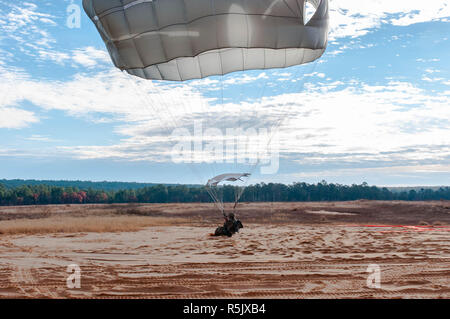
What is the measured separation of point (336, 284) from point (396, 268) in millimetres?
2202

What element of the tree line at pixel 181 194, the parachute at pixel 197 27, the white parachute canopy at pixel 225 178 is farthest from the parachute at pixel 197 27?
the tree line at pixel 181 194

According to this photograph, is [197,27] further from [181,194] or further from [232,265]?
[181,194]

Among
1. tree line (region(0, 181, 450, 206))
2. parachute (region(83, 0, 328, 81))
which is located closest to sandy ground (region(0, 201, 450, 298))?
parachute (region(83, 0, 328, 81))

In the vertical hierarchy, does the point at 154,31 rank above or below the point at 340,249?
above

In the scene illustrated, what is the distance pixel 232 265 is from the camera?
376 inches

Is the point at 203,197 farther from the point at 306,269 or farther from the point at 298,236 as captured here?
the point at 306,269

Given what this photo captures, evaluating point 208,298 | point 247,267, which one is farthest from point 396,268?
point 208,298

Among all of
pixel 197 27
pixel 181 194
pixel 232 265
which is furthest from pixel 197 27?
pixel 181 194

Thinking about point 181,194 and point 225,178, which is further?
point 181,194

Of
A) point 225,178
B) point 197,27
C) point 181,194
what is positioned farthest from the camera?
point 181,194

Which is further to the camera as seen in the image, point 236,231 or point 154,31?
point 236,231

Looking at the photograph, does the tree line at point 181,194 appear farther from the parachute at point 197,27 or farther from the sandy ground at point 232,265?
the parachute at point 197,27

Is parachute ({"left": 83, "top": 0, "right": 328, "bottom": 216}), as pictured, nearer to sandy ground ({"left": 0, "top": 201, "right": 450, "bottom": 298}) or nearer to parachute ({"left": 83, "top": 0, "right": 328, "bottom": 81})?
parachute ({"left": 83, "top": 0, "right": 328, "bottom": 81})

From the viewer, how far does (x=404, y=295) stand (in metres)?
7.00
